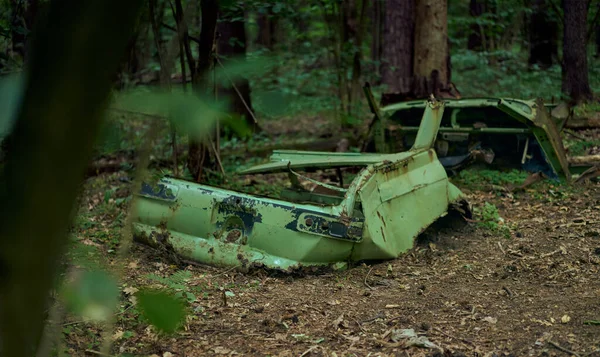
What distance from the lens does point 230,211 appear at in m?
4.81

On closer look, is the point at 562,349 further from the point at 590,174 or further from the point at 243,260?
the point at 590,174

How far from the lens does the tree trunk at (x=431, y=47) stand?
973 cm

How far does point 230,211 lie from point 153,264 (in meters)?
0.84

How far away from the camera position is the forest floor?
357 cm

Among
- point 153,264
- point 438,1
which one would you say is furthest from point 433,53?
point 153,264

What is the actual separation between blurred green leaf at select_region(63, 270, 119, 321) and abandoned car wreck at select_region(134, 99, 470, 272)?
2859mm

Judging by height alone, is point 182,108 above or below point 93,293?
above

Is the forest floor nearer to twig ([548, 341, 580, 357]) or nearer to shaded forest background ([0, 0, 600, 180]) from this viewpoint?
twig ([548, 341, 580, 357])

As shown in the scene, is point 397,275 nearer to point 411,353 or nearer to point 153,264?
point 411,353

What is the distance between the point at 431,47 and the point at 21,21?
21.7ft

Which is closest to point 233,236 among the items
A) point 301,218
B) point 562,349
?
point 301,218

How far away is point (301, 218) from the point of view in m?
4.54

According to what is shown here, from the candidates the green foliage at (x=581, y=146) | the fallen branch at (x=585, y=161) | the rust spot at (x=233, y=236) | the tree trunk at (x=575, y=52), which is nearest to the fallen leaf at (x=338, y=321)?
the rust spot at (x=233, y=236)

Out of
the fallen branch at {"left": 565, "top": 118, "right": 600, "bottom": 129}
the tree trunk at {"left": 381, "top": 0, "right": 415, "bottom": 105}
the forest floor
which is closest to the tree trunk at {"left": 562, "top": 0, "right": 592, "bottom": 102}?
the fallen branch at {"left": 565, "top": 118, "right": 600, "bottom": 129}
